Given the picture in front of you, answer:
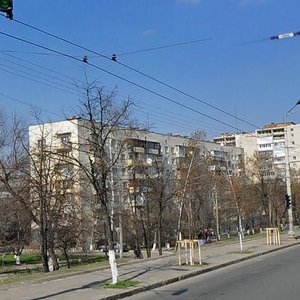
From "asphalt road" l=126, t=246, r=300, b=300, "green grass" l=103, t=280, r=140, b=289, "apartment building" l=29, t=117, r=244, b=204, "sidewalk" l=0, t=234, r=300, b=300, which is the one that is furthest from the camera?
"apartment building" l=29, t=117, r=244, b=204

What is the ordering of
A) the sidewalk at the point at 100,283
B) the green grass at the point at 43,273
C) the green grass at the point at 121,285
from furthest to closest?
1. the green grass at the point at 43,273
2. the green grass at the point at 121,285
3. the sidewalk at the point at 100,283

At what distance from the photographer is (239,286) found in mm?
15305

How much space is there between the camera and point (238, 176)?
253ft

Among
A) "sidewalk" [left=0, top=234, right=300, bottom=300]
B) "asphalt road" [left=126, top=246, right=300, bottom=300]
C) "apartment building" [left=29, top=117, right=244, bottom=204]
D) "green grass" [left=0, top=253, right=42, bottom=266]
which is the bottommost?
"green grass" [left=0, top=253, right=42, bottom=266]

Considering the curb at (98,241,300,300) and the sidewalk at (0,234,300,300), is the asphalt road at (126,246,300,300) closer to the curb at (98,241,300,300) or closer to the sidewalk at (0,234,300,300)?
the curb at (98,241,300,300)

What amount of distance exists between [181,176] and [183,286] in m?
40.7

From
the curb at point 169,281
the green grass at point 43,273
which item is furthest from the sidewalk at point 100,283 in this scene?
the green grass at point 43,273

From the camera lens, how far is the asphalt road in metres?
13.2

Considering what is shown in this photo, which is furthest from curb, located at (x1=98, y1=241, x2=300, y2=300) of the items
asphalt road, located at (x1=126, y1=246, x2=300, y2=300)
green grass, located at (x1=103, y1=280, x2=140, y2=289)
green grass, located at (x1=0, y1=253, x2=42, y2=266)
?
green grass, located at (x1=0, y1=253, x2=42, y2=266)

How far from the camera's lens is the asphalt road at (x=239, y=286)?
13156 millimetres

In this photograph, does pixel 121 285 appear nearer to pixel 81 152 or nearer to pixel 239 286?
pixel 239 286

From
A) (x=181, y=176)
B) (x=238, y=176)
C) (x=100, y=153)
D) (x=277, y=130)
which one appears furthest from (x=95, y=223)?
(x=277, y=130)

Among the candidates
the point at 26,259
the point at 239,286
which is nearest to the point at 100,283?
the point at 239,286

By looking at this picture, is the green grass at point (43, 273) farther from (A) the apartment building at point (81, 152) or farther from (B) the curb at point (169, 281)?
(A) the apartment building at point (81, 152)
